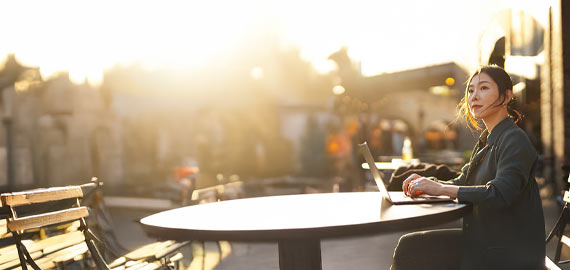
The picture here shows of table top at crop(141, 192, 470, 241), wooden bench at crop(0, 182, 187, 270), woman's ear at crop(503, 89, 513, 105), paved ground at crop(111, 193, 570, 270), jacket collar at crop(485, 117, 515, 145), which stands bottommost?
paved ground at crop(111, 193, 570, 270)

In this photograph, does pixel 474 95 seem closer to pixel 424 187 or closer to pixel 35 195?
pixel 424 187

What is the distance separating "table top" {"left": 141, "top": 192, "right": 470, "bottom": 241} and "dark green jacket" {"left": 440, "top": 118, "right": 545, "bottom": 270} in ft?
0.38

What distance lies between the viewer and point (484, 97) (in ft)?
7.05

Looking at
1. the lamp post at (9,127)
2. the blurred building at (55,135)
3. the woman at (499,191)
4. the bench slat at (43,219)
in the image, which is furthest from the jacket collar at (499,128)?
the lamp post at (9,127)

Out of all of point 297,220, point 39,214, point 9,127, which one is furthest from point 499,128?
point 9,127

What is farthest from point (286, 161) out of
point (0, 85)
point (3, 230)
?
point (3, 230)

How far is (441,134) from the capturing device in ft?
108

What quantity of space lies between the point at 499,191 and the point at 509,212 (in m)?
0.14

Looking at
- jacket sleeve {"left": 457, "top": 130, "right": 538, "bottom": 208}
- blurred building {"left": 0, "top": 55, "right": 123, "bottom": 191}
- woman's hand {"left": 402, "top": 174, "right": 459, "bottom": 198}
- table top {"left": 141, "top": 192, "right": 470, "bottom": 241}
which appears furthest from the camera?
blurred building {"left": 0, "top": 55, "right": 123, "bottom": 191}

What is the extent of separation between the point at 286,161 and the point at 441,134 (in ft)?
37.7

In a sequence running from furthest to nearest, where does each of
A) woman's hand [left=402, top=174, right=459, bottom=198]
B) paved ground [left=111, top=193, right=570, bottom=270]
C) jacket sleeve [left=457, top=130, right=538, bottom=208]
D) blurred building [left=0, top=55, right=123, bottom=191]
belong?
blurred building [left=0, top=55, right=123, bottom=191] → paved ground [left=111, top=193, right=570, bottom=270] → woman's hand [left=402, top=174, right=459, bottom=198] → jacket sleeve [left=457, top=130, right=538, bottom=208]

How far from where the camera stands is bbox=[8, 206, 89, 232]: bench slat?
260 cm

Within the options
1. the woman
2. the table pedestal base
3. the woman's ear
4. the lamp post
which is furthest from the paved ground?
the lamp post

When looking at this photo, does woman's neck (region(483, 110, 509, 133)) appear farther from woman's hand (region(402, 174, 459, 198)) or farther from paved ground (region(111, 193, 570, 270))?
paved ground (region(111, 193, 570, 270))
